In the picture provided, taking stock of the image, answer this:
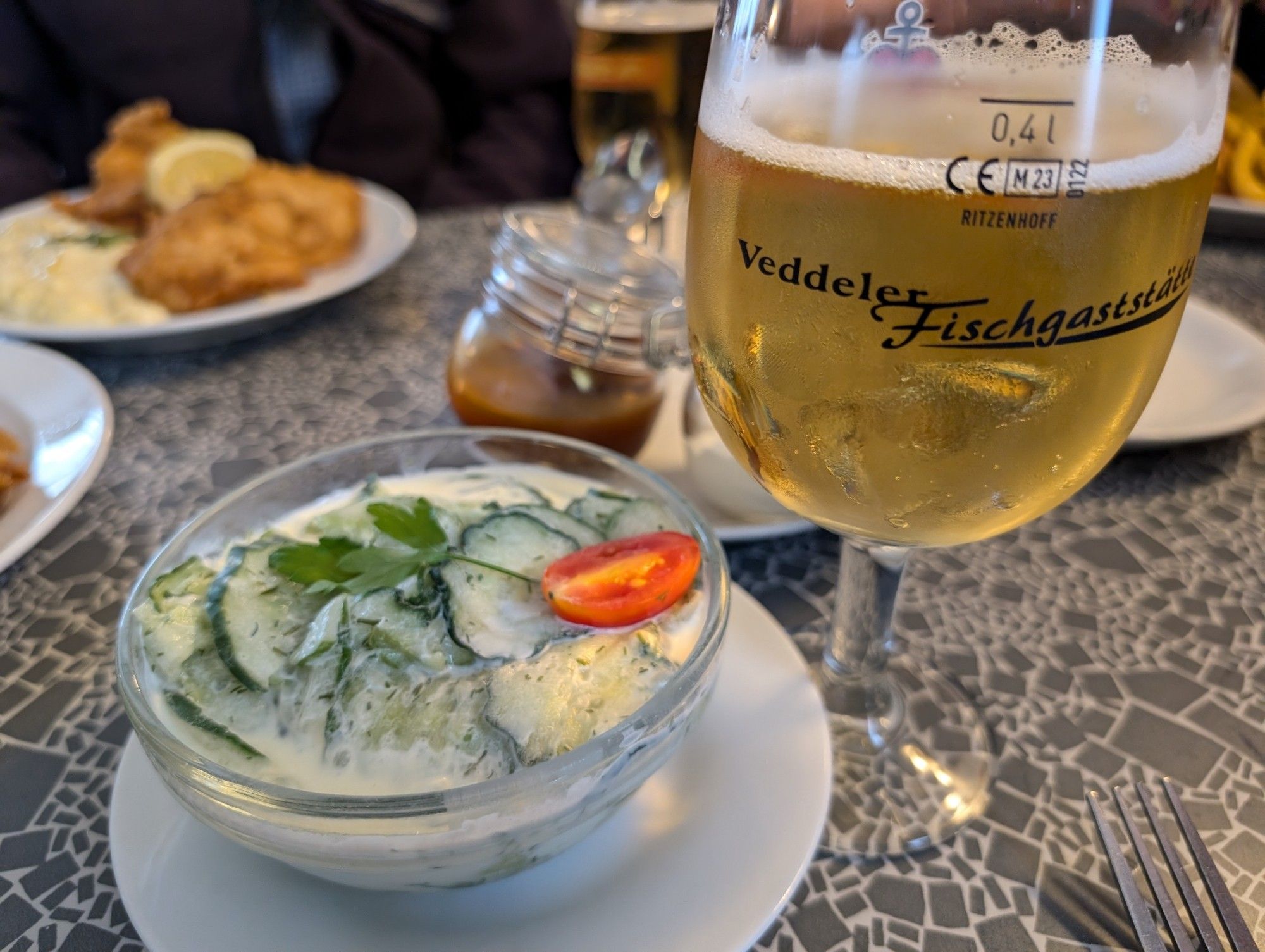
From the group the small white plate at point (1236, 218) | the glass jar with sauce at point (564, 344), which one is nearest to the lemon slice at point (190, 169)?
the glass jar with sauce at point (564, 344)

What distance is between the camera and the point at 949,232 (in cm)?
47

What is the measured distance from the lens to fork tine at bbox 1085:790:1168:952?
542 mm

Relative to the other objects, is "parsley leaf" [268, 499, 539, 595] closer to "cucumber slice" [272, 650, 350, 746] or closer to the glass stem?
"cucumber slice" [272, 650, 350, 746]

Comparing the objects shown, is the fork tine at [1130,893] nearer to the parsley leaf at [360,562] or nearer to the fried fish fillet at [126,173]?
the parsley leaf at [360,562]

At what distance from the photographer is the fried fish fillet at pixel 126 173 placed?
1818 mm

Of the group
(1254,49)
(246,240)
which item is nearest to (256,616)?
(246,240)

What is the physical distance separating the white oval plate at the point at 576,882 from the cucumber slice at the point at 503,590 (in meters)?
0.14

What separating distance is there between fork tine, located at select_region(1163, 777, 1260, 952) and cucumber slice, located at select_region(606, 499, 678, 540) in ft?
1.32

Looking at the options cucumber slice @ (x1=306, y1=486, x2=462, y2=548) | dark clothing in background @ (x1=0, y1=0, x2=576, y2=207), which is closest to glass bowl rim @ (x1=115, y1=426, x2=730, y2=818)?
cucumber slice @ (x1=306, y1=486, x2=462, y2=548)

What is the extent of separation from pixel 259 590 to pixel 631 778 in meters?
0.30

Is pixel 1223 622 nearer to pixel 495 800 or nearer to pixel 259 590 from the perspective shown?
pixel 495 800

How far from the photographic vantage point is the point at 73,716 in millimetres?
769

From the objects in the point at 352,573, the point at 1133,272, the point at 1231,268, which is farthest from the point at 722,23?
the point at 1231,268

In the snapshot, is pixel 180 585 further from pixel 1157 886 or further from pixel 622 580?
pixel 1157 886
